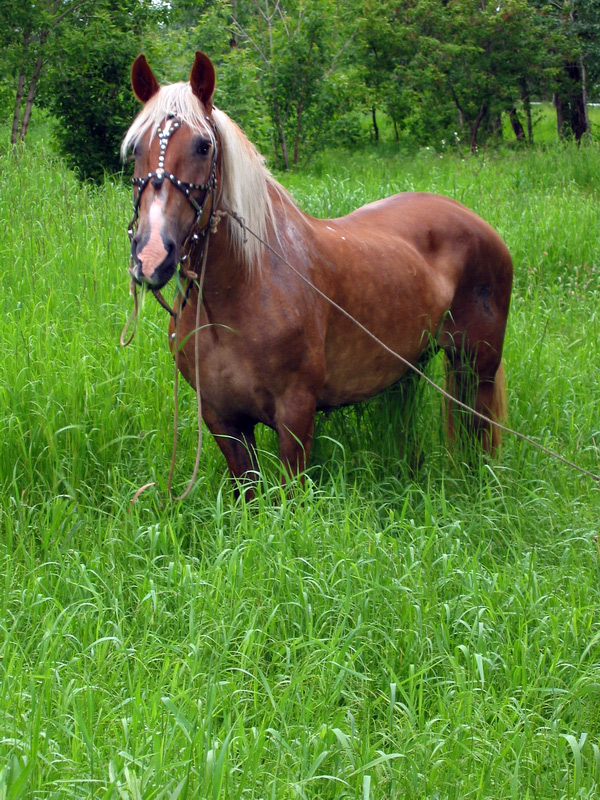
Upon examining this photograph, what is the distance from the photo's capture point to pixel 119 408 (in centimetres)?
371

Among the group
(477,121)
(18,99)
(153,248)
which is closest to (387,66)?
(477,121)

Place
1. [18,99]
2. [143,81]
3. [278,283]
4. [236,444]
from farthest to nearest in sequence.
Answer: [18,99], [236,444], [278,283], [143,81]

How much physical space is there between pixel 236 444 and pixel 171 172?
114 cm

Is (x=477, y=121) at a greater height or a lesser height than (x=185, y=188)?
lesser

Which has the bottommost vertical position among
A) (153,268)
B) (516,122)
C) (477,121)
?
(516,122)

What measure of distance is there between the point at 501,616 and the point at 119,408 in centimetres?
193

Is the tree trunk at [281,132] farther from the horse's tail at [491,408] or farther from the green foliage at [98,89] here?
the horse's tail at [491,408]

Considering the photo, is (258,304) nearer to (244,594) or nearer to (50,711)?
(244,594)

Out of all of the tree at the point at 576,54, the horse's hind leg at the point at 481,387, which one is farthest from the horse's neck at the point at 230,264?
the tree at the point at 576,54

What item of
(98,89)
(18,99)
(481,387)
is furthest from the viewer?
(98,89)

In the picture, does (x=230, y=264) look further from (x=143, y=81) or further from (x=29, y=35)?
(x=29, y=35)

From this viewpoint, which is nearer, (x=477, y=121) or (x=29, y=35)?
(x=29, y=35)

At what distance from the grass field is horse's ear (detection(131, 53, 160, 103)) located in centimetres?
128

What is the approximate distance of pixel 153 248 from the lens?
2.52 m
